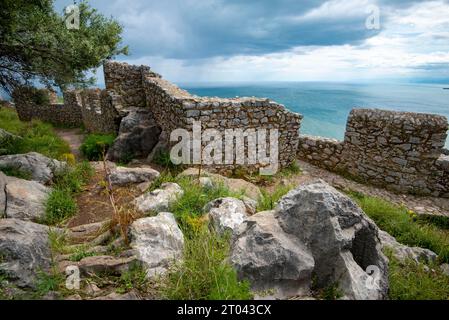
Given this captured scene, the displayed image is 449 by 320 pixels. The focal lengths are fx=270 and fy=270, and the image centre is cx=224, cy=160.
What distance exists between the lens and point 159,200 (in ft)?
15.3

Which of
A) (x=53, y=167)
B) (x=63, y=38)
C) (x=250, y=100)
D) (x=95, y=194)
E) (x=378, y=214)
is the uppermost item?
(x=63, y=38)

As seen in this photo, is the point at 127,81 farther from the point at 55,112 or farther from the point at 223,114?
the point at 55,112

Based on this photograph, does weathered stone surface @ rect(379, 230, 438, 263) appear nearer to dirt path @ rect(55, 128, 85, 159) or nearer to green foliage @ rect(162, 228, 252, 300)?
green foliage @ rect(162, 228, 252, 300)

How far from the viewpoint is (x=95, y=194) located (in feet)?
20.0

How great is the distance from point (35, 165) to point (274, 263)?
598 centimetres

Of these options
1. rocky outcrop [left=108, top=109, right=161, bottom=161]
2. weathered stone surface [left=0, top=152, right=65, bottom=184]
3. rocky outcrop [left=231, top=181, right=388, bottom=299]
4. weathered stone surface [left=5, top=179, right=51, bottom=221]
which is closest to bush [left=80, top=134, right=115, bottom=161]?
rocky outcrop [left=108, top=109, right=161, bottom=161]

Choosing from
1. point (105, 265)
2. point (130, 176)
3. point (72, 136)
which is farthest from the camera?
point (72, 136)

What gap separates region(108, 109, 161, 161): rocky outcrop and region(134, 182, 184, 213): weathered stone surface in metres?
5.77

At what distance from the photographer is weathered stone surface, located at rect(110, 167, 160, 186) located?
6391 mm

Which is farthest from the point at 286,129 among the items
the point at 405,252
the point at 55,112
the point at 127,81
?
the point at 55,112

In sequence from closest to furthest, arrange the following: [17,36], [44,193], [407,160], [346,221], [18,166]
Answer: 1. [346,221]
2. [44,193]
3. [18,166]
4. [17,36]
5. [407,160]
